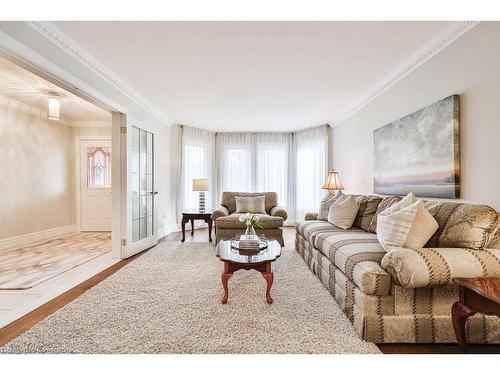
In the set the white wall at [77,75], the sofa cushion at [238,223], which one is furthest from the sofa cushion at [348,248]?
the white wall at [77,75]

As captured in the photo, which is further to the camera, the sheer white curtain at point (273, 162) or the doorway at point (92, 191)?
the sheer white curtain at point (273, 162)

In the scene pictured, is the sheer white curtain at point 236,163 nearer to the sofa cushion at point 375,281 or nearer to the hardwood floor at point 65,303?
the hardwood floor at point 65,303

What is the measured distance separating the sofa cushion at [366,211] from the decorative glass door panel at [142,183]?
10.5 feet

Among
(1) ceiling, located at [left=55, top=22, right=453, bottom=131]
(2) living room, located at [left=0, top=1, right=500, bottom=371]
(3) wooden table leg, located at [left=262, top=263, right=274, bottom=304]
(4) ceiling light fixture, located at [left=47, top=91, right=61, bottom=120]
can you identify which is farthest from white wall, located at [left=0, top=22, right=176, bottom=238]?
(3) wooden table leg, located at [left=262, top=263, right=274, bottom=304]

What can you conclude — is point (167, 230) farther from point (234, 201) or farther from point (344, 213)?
point (344, 213)

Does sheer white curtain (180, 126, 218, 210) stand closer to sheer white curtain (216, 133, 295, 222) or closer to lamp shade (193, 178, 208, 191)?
sheer white curtain (216, 133, 295, 222)

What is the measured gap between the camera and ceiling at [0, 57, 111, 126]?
10.6 ft

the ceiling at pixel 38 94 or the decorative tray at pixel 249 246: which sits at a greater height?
the ceiling at pixel 38 94

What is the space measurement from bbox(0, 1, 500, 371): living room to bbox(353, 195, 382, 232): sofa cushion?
2cm

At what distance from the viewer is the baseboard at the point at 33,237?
4207 millimetres

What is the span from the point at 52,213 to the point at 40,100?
222 cm

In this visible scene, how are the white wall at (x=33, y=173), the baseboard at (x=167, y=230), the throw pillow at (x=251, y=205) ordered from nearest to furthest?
the white wall at (x=33, y=173), the throw pillow at (x=251, y=205), the baseboard at (x=167, y=230)

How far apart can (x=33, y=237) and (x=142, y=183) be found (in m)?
2.42
